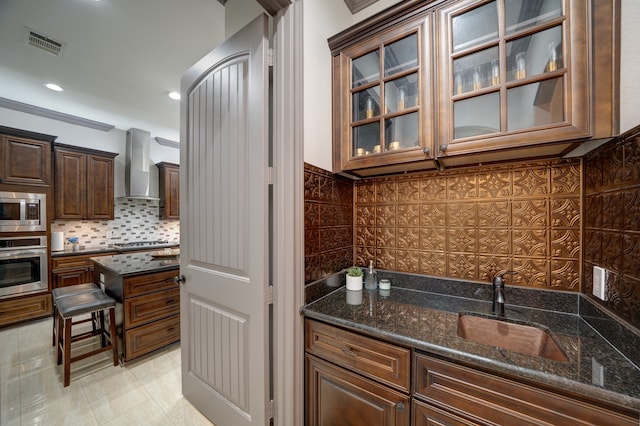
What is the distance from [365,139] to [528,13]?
0.86 metres

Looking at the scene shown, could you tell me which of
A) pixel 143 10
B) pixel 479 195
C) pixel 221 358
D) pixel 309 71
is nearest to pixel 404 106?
pixel 309 71

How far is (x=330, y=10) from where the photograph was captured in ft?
4.98

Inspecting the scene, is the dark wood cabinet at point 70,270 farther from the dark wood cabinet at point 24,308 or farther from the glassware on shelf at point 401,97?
the glassware on shelf at point 401,97

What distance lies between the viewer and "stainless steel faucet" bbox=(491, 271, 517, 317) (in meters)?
1.22

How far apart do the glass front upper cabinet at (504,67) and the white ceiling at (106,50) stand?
1.79 metres

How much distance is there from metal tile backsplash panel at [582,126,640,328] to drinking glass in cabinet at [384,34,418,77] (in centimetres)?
92

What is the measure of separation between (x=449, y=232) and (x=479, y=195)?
0.27 m

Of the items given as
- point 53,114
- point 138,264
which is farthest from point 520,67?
Answer: point 53,114

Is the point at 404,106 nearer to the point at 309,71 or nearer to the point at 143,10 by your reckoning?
the point at 309,71

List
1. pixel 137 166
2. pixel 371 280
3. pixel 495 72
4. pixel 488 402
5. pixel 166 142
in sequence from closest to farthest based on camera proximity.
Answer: pixel 488 402, pixel 495 72, pixel 371 280, pixel 137 166, pixel 166 142

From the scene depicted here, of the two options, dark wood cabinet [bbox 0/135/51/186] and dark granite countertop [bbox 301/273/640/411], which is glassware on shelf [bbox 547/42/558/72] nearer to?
dark granite countertop [bbox 301/273/640/411]

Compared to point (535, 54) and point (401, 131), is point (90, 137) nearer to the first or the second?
point (401, 131)

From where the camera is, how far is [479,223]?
1.39 metres

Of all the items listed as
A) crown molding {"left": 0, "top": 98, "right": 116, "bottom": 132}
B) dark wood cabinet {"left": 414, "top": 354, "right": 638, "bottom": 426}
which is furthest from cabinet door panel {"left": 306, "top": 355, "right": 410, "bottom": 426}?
crown molding {"left": 0, "top": 98, "right": 116, "bottom": 132}
